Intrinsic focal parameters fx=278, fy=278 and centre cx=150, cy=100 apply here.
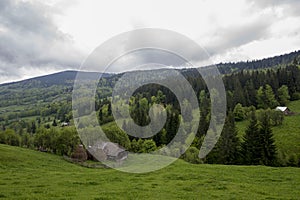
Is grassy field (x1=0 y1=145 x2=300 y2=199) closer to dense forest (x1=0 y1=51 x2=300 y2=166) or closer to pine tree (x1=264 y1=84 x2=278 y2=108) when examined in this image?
dense forest (x1=0 y1=51 x2=300 y2=166)

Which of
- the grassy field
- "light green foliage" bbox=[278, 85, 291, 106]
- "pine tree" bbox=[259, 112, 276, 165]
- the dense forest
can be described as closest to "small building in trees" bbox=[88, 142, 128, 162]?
the dense forest

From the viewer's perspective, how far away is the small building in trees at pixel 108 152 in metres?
52.2

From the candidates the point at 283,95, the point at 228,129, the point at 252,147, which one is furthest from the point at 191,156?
the point at 283,95

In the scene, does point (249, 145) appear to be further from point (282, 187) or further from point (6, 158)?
point (6, 158)

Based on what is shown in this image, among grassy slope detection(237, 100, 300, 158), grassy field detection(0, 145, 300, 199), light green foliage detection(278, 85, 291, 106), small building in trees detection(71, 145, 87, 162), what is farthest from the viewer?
→ light green foliage detection(278, 85, 291, 106)

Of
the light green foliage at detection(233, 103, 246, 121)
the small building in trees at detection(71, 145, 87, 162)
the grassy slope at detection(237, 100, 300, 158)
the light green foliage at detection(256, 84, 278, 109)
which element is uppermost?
the light green foliage at detection(256, 84, 278, 109)

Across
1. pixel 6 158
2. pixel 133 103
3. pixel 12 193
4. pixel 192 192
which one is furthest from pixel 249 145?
pixel 133 103

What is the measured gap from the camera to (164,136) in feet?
233

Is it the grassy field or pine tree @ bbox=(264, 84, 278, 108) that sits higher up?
pine tree @ bbox=(264, 84, 278, 108)

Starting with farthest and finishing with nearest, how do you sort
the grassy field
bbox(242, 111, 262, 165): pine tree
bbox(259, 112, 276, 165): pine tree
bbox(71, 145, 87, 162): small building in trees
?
bbox(71, 145, 87, 162): small building in trees, bbox(242, 111, 262, 165): pine tree, bbox(259, 112, 276, 165): pine tree, the grassy field

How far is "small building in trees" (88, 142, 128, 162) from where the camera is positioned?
5216 centimetres

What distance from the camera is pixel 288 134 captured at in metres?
62.2

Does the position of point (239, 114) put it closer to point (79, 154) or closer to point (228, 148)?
point (228, 148)

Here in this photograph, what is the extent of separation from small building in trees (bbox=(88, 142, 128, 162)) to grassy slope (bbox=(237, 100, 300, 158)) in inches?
1203
